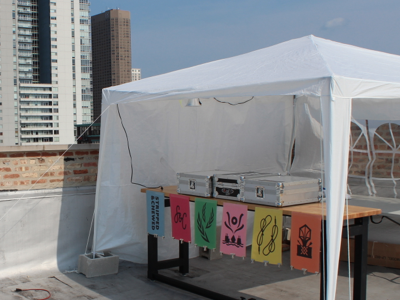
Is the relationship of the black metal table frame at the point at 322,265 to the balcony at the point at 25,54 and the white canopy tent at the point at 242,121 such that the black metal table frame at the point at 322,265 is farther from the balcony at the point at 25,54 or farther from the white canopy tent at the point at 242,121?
the balcony at the point at 25,54

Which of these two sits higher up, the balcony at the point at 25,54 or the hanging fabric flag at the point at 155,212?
the balcony at the point at 25,54

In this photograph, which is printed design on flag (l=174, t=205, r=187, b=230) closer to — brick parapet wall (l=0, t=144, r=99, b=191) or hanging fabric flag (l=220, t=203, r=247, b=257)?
hanging fabric flag (l=220, t=203, r=247, b=257)

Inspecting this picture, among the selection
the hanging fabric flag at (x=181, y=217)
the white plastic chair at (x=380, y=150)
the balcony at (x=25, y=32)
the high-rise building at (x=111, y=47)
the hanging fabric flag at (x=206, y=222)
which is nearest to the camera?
the hanging fabric flag at (x=206, y=222)

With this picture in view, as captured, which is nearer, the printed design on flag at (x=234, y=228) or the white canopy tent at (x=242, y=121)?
the white canopy tent at (x=242, y=121)

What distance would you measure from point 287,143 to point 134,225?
90.6 inches

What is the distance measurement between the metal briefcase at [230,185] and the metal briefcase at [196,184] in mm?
53

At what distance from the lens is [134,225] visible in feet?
15.5

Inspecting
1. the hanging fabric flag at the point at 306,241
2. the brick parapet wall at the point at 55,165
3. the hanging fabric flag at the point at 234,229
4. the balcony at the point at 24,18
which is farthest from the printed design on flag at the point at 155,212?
the balcony at the point at 24,18

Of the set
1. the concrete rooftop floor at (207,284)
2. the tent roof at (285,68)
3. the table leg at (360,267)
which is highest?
the tent roof at (285,68)

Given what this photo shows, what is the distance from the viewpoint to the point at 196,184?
3875 millimetres

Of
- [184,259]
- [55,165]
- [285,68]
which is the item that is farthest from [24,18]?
[285,68]

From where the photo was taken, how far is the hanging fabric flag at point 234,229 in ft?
11.2

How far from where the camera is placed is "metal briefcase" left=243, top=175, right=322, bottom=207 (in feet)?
10.6

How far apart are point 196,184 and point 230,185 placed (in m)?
0.37
